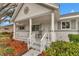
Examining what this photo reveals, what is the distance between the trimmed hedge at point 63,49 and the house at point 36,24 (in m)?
0.18

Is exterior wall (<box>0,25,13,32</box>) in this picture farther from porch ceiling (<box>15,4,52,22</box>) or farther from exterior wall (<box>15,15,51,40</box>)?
porch ceiling (<box>15,4,52,22</box>)

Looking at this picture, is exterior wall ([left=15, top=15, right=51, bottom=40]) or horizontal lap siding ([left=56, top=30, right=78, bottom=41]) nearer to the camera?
horizontal lap siding ([left=56, top=30, right=78, bottom=41])

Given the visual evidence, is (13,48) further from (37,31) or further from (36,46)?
(37,31)

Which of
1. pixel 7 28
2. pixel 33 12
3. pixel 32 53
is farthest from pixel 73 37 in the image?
pixel 7 28

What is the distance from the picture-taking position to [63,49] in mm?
9328

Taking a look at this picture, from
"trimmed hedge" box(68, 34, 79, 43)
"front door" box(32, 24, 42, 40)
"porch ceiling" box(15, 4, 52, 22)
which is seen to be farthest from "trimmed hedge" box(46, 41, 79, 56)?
"porch ceiling" box(15, 4, 52, 22)

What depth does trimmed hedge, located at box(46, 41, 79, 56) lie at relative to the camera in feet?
30.5

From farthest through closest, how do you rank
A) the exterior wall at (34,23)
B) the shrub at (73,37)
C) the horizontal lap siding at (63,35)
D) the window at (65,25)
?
the window at (65,25) → the exterior wall at (34,23) → the horizontal lap siding at (63,35) → the shrub at (73,37)

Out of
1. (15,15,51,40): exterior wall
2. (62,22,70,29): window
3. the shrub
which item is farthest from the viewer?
(62,22,70,29): window

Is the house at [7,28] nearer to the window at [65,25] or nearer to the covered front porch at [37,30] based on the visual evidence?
the covered front porch at [37,30]

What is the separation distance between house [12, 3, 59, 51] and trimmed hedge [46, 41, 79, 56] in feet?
0.60

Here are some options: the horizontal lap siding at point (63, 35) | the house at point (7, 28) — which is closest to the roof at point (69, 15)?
the horizontal lap siding at point (63, 35)

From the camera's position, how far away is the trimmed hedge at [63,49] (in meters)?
9.30

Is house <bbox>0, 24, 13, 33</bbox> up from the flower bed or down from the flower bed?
up
